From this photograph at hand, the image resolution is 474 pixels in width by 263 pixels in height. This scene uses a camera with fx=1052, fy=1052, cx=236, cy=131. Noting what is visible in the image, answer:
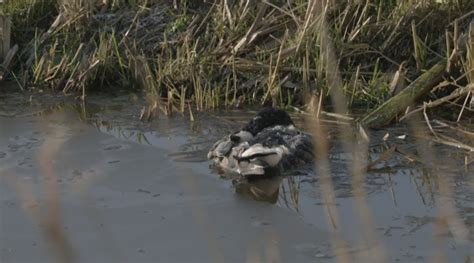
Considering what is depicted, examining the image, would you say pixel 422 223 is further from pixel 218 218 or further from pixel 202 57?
pixel 202 57

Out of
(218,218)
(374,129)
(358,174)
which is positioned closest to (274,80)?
(374,129)

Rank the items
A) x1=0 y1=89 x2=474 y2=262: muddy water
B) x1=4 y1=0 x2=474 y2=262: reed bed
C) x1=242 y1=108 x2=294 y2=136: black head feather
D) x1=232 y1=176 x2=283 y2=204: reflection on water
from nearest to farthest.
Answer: x1=0 y1=89 x2=474 y2=262: muddy water
x1=232 y1=176 x2=283 y2=204: reflection on water
x1=242 y1=108 x2=294 y2=136: black head feather
x1=4 y1=0 x2=474 y2=262: reed bed

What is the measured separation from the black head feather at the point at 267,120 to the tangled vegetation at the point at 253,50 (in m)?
0.95

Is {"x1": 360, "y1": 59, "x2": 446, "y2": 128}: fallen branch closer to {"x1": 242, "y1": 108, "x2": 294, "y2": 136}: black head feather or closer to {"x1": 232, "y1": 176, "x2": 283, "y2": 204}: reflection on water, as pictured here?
{"x1": 242, "y1": 108, "x2": 294, "y2": 136}: black head feather

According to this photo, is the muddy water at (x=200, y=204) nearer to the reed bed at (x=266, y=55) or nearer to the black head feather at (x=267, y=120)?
the black head feather at (x=267, y=120)

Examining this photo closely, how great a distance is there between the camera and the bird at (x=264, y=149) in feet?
20.7

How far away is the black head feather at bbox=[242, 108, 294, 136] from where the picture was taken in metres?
6.91

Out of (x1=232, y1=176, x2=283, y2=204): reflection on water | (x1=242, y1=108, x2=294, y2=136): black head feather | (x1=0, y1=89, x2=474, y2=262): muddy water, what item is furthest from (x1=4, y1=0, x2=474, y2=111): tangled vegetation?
(x1=232, y1=176, x2=283, y2=204): reflection on water

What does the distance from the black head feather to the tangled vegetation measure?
949 mm

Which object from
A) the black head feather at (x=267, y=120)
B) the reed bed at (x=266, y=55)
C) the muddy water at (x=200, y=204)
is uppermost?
the reed bed at (x=266, y=55)

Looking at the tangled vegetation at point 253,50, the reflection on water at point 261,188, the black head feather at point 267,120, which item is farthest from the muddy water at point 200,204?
the tangled vegetation at point 253,50

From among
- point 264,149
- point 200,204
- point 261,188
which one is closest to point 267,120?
point 264,149

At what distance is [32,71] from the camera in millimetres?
9445

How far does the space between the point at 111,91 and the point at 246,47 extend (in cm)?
126
